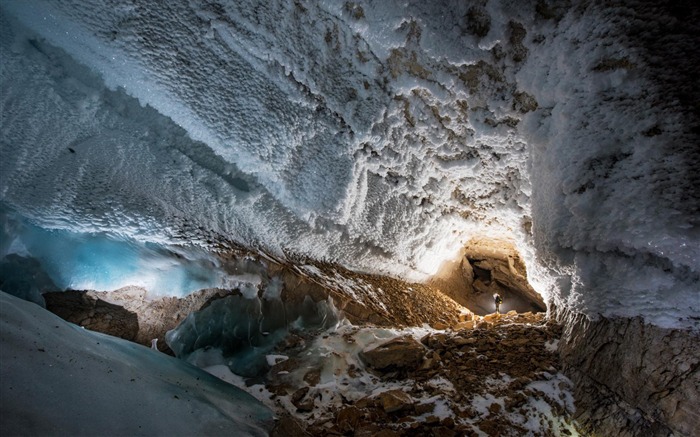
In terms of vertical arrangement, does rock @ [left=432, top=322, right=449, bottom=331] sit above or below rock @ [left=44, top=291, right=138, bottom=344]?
above

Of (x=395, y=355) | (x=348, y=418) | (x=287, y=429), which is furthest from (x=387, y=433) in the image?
(x=395, y=355)

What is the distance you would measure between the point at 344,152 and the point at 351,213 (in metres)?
0.83

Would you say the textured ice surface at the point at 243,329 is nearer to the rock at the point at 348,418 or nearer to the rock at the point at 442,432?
the rock at the point at 348,418

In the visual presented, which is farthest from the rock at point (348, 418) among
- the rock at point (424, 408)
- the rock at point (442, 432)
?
the rock at point (442, 432)

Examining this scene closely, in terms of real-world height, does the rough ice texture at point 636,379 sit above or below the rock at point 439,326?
above

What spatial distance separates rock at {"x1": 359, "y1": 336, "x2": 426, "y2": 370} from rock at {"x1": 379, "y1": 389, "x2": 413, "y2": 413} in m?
0.49

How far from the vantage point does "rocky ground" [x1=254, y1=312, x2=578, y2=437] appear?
7.76 ft

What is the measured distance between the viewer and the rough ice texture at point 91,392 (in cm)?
148

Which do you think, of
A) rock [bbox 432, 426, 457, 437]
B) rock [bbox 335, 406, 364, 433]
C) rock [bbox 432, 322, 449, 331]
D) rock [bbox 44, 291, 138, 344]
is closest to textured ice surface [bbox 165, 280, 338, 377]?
rock [bbox 44, 291, 138, 344]

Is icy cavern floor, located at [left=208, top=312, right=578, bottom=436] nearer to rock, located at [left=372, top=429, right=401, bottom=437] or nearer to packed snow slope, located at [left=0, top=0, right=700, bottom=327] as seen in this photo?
rock, located at [left=372, top=429, right=401, bottom=437]

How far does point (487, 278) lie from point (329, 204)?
6.21m

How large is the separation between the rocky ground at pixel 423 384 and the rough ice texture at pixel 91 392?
47 cm

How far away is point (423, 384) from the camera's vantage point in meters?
2.87

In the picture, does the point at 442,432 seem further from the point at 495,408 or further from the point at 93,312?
the point at 93,312
